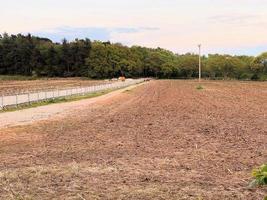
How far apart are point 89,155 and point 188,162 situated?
9.08ft

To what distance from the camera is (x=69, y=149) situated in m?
14.5

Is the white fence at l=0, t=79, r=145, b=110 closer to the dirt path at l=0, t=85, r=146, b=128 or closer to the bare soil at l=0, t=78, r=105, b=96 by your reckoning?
the dirt path at l=0, t=85, r=146, b=128

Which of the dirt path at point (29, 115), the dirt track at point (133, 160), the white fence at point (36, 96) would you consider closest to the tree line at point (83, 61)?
the white fence at point (36, 96)

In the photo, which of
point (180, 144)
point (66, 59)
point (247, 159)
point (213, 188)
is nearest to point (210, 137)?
point (180, 144)

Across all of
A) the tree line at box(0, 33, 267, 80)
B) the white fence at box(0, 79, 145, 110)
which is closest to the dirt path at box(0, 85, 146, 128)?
the white fence at box(0, 79, 145, 110)

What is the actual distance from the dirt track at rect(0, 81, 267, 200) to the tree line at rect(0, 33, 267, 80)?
477 ft

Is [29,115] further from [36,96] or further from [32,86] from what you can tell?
[32,86]

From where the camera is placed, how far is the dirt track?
28.9 ft

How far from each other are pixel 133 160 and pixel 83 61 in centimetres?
15611

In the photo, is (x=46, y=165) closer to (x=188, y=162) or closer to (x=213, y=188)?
(x=188, y=162)

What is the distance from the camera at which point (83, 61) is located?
16688cm

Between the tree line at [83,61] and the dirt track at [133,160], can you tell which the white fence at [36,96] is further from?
the tree line at [83,61]

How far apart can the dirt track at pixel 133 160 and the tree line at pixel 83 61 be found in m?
145

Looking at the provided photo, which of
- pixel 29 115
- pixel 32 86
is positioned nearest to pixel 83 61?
pixel 32 86
